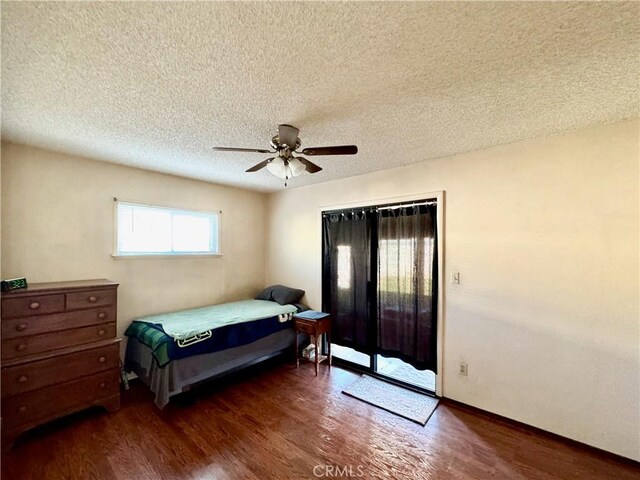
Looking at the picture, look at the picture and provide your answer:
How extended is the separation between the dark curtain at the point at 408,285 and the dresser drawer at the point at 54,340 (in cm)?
282

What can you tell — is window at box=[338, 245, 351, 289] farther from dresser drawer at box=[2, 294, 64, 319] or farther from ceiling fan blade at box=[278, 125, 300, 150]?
dresser drawer at box=[2, 294, 64, 319]

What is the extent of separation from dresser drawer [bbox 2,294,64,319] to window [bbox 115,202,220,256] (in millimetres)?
875

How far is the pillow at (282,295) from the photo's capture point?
386cm

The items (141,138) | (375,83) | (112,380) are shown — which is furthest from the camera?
(112,380)

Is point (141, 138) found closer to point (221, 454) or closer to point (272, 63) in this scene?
point (272, 63)

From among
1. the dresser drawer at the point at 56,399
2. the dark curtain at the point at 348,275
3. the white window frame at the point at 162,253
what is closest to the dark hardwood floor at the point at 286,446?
the dresser drawer at the point at 56,399

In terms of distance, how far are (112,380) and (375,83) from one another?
3.28 metres

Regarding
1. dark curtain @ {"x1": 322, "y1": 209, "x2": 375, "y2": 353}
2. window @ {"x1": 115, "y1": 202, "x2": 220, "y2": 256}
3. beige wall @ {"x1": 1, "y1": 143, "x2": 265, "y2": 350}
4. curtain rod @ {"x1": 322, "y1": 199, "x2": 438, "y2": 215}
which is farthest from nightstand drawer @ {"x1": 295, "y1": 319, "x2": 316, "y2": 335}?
window @ {"x1": 115, "y1": 202, "x2": 220, "y2": 256}

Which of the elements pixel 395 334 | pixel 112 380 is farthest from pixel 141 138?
pixel 395 334

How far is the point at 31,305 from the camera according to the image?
2.13 metres

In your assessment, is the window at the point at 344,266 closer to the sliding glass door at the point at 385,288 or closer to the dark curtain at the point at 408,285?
the sliding glass door at the point at 385,288

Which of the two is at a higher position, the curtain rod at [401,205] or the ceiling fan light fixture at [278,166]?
the ceiling fan light fixture at [278,166]

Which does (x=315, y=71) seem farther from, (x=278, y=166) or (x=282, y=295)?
(x=282, y=295)

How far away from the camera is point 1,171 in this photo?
93.8 inches
